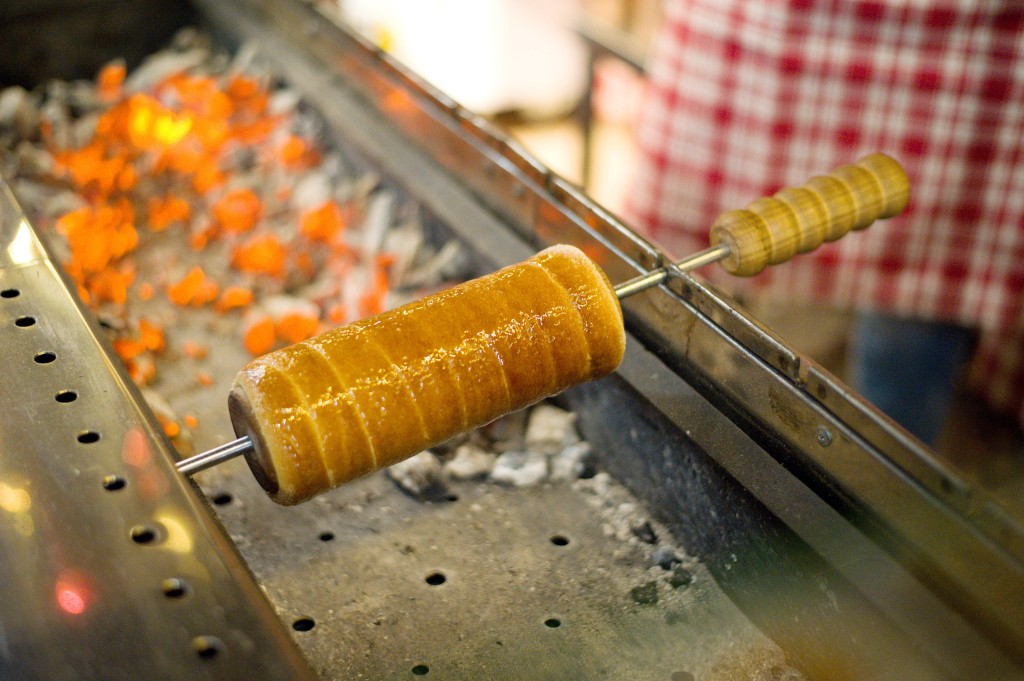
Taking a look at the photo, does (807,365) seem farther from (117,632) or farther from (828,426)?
(117,632)

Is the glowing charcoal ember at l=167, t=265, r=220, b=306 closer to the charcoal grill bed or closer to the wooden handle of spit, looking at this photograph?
the charcoal grill bed

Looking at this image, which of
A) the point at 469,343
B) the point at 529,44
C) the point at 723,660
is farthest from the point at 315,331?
the point at 529,44

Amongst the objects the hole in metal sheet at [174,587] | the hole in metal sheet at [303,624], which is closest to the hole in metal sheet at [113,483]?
the hole in metal sheet at [174,587]

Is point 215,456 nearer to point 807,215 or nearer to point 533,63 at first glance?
point 807,215

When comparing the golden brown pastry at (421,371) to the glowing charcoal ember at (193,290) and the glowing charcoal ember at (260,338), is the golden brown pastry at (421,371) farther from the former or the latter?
the glowing charcoal ember at (193,290)

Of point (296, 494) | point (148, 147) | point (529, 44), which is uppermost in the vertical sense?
point (296, 494)

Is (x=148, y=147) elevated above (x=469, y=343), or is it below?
below

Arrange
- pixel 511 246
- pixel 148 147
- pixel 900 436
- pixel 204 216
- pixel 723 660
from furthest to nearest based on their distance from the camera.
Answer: pixel 148 147
pixel 204 216
pixel 511 246
pixel 723 660
pixel 900 436
